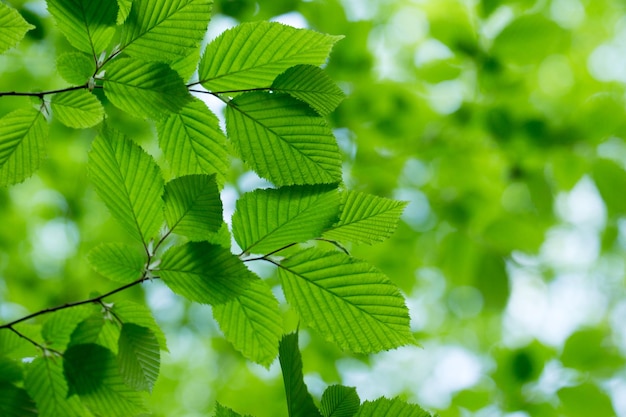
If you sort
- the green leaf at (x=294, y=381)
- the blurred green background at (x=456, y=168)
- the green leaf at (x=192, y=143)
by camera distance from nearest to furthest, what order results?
the green leaf at (x=294, y=381) → the green leaf at (x=192, y=143) → the blurred green background at (x=456, y=168)

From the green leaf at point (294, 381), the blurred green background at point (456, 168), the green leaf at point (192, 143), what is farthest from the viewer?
the blurred green background at point (456, 168)

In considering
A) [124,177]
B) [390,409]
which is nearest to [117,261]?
[124,177]

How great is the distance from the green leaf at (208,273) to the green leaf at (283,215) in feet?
0.15

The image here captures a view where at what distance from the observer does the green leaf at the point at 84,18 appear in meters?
0.55

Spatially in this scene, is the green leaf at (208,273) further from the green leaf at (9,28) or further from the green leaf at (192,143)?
the green leaf at (9,28)

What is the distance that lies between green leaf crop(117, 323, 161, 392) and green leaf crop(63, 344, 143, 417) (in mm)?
54

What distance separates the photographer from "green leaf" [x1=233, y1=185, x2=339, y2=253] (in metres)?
0.58

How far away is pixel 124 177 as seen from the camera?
58cm

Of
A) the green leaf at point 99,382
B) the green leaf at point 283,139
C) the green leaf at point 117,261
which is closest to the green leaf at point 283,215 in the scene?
the green leaf at point 283,139

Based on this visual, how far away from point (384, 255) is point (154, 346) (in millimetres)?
1820

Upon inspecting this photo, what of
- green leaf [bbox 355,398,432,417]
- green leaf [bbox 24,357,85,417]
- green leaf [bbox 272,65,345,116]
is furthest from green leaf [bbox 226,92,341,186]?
green leaf [bbox 24,357,85,417]

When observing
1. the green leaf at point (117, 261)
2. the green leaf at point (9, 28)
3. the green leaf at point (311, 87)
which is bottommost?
the green leaf at point (117, 261)

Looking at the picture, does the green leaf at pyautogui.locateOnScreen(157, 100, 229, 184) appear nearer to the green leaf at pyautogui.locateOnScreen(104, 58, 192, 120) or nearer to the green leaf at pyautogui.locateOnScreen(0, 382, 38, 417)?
the green leaf at pyautogui.locateOnScreen(104, 58, 192, 120)

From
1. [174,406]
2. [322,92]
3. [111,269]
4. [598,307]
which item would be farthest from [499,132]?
[598,307]
